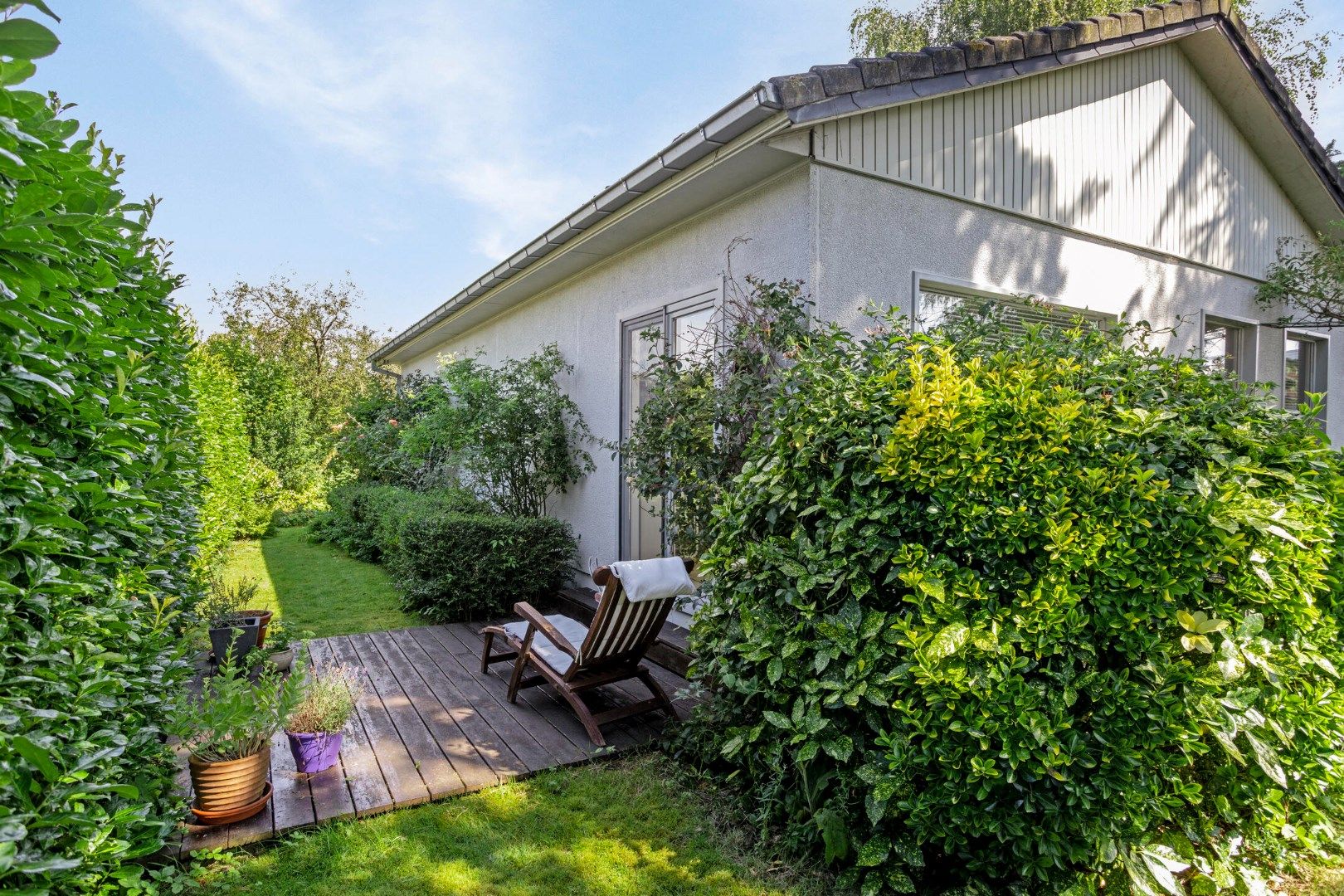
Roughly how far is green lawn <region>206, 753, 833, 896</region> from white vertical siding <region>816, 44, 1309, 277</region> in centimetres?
406

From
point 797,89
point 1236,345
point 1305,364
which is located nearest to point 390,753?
point 797,89

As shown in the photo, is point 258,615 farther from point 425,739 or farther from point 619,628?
point 619,628

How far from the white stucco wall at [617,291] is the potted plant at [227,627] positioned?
3095mm

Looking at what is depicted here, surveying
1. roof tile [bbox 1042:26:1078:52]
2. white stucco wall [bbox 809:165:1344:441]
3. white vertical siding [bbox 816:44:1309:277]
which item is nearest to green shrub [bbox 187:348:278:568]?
white stucco wall [bbox 809:165:1344:441]

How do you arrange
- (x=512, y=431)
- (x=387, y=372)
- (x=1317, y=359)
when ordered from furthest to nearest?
(x=387, y=372) < (x=1317, y=359) < (x=512, y=431)

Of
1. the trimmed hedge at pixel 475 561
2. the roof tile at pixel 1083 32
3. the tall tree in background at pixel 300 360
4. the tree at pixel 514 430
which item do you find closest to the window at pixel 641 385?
the tree at pixel 514 430

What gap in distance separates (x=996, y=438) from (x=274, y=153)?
15930 mm

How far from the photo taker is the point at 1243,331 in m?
7.95

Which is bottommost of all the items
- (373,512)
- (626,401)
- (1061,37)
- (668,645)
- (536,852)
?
(536,852)

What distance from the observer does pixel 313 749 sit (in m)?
3.53

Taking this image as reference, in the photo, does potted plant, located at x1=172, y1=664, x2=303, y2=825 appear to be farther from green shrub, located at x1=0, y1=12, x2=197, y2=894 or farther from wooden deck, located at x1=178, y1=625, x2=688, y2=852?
green shrub, located at x1=0, y1=12, x2=197, y2=894

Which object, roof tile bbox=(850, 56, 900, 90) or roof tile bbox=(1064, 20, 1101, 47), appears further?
roof tile bbox=(1064, 20, 1101, 47)

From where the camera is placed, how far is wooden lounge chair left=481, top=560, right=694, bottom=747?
4.05m

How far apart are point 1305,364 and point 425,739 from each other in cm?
1103
